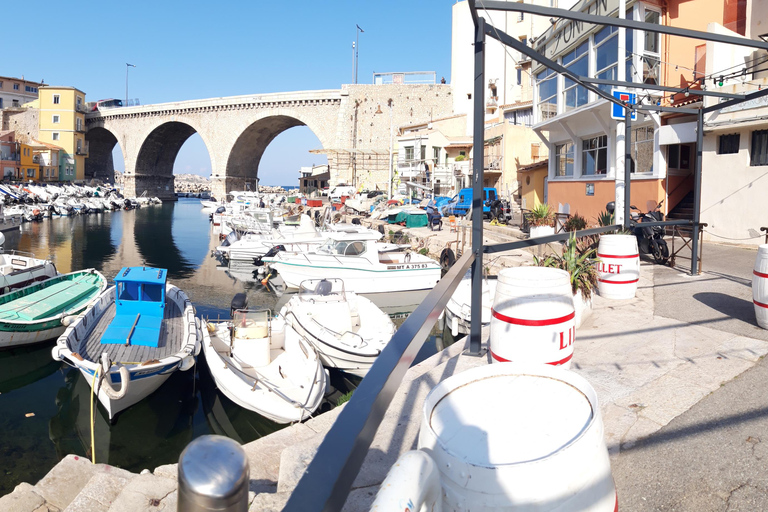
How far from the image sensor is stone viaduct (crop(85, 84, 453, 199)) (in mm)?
49781

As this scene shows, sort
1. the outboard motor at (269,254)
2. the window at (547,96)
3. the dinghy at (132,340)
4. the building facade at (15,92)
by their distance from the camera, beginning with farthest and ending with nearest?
the building facade at (15,92)
the outboard motor at (269,254)
the window at (547,96)
the dinghy at (132,340)

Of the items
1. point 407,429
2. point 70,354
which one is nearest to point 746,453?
point 407,429

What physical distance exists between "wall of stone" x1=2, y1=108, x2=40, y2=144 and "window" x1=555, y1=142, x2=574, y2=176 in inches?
2778

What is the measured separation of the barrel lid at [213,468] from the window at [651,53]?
15730mm

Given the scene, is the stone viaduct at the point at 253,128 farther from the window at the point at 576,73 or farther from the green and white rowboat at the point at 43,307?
the green and white rowboat at the point at 43,307

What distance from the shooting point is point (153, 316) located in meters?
11.0

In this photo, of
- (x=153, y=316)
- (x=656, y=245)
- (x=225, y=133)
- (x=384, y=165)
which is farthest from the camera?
(x=225, y=133)

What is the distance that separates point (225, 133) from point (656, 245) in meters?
55.2

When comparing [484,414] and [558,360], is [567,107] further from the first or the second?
[484,414]

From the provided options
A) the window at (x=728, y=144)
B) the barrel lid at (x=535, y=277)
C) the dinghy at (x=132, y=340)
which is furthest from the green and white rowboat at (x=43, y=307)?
the window at (x=728, y=144)

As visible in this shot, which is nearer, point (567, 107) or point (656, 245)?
point (656, 245)

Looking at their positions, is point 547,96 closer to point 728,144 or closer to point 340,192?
point 728,144

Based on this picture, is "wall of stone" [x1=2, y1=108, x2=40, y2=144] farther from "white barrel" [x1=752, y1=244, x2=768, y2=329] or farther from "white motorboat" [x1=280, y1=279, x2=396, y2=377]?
"white barrel" [x1=752, y1=244, x2=768, y2=329]

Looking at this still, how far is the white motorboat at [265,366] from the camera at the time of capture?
8094 mm
